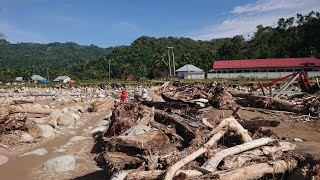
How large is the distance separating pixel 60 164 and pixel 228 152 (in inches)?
207

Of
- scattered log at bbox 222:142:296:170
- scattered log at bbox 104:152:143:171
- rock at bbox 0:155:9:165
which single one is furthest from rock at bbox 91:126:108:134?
scattered log at bbox 222:142:296:170

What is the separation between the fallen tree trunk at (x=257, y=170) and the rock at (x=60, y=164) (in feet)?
17.4

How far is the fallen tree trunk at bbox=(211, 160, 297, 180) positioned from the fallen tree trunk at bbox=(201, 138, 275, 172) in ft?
1.17

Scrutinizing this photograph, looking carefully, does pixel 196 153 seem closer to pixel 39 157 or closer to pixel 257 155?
pixel 257 155

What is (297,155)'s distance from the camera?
25.8 feet

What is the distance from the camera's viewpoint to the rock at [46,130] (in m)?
15.2

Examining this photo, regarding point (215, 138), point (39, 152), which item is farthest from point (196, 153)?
point (39, 152)

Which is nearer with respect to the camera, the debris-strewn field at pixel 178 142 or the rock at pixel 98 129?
the debris-strewn field at pixel 178 142

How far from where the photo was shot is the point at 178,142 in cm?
975

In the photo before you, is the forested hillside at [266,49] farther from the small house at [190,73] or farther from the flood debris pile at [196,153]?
the flood debris pile at [196,153]

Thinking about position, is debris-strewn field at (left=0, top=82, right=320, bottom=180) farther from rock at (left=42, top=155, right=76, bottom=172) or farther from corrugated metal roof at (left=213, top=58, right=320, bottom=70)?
corrugated metal roof at (left=213, top=58, right=320, bottom=70)

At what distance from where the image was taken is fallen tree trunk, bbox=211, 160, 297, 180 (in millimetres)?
6883

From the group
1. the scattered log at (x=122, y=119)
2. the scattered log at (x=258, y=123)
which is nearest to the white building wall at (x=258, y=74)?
the scattered log at (x=122, y=119)

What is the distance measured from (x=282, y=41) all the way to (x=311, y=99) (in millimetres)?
71946
